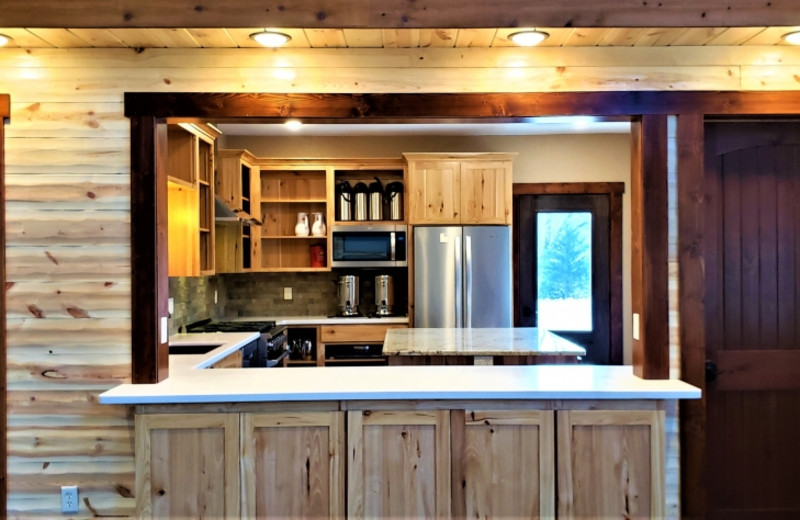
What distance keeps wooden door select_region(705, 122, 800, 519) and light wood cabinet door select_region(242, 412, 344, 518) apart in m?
1.57

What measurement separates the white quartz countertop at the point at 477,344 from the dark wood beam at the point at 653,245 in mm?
981

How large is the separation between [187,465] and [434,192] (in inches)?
135

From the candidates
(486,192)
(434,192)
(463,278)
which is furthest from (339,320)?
(486,192)

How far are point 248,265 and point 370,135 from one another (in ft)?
5.63

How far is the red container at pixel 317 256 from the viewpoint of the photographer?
5.43 metres

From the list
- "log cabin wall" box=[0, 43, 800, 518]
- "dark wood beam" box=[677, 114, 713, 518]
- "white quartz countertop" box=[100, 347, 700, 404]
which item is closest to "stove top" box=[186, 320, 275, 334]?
"white quartz countertop" box=[100, 347, 700, 404]

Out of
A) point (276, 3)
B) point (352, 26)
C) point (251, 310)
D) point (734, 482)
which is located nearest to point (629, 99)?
point (352, 26)

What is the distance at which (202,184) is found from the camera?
4.16 m

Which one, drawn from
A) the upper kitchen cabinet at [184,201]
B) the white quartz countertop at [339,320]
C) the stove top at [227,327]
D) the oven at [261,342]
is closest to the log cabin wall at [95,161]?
the upper kitchen cabinet at [184,201]

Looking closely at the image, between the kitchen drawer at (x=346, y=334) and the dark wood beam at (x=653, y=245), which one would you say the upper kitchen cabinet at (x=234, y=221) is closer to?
the kitchen drawer at (x=346, y=334)

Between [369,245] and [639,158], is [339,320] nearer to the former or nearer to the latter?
[369,245]

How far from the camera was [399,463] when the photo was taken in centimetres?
213

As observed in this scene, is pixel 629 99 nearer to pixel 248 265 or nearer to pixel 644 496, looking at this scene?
pixel 644 496

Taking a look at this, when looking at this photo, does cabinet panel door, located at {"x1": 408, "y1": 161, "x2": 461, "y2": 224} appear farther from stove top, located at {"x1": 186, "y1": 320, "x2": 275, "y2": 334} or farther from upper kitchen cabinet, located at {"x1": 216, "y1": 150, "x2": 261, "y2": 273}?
stove top, located at {"x1": 186, "y1": 320, "x2": 275, "y2": 334}
